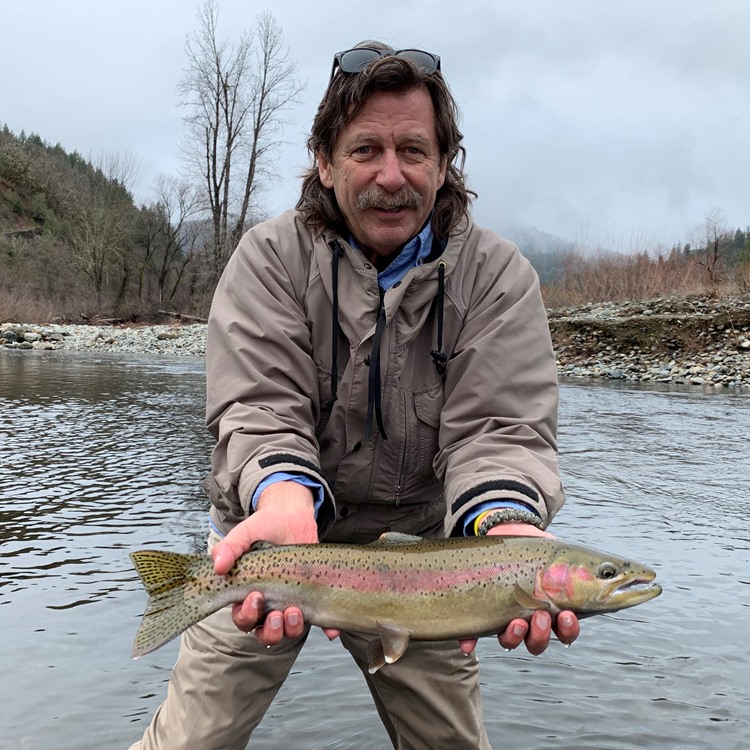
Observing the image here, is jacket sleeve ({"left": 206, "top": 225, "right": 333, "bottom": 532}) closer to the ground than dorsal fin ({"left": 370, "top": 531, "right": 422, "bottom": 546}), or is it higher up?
higher up

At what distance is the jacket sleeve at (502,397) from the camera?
2.50m

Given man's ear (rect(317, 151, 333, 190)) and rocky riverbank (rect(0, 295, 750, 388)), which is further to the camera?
rocky riverbank (rect(0, 295, 750, 388))

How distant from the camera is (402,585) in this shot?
2236 mm

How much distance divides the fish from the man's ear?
4.29 ft

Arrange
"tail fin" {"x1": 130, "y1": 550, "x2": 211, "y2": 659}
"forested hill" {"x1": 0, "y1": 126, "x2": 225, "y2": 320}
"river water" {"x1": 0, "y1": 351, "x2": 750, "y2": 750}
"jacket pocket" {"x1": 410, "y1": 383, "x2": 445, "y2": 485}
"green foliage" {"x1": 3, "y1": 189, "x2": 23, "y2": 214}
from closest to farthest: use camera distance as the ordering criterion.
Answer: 1. "tail fin" {"x1": 130, "y1": 550, "x2": 211, "y2": 659}
2. "jacket pocket" {"x1": 410, "y1": 383, "x2": 445, "y2": 485}
3. "river water" {"x1": 0, "y1": 351, "x2": 750, "y2": 750}
4. "forested hill" {"x1": 0, "y1": 126, "x2": 225, "y2": 320}
5. "green foliage" {"x1": 3, "y1": 189, "x2": 23, "y2": 214}

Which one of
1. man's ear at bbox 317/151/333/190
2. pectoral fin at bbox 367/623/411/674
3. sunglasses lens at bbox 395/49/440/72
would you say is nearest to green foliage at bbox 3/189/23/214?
man's ear at bbox 317/151/333/190

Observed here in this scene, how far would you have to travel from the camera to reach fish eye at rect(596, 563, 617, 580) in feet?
7.04

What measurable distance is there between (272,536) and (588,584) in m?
0.90

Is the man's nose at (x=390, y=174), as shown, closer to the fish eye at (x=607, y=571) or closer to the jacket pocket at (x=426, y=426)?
the jacket pocket at (x=426, y=426)

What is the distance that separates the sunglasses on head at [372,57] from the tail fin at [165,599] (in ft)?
5.56

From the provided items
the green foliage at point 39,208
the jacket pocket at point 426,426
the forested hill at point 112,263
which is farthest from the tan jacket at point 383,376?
the green foliage at point 39,208

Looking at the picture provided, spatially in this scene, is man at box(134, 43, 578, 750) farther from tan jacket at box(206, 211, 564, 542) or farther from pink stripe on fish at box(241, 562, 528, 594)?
pink stripe on fish at box(241, 562, 528, 594)

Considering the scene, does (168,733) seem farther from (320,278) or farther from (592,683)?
(592,683)

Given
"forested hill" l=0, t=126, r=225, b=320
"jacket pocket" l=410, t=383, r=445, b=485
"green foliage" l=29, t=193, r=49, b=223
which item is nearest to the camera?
"jacket pocket" l=410, t=383, r=445, b=485
